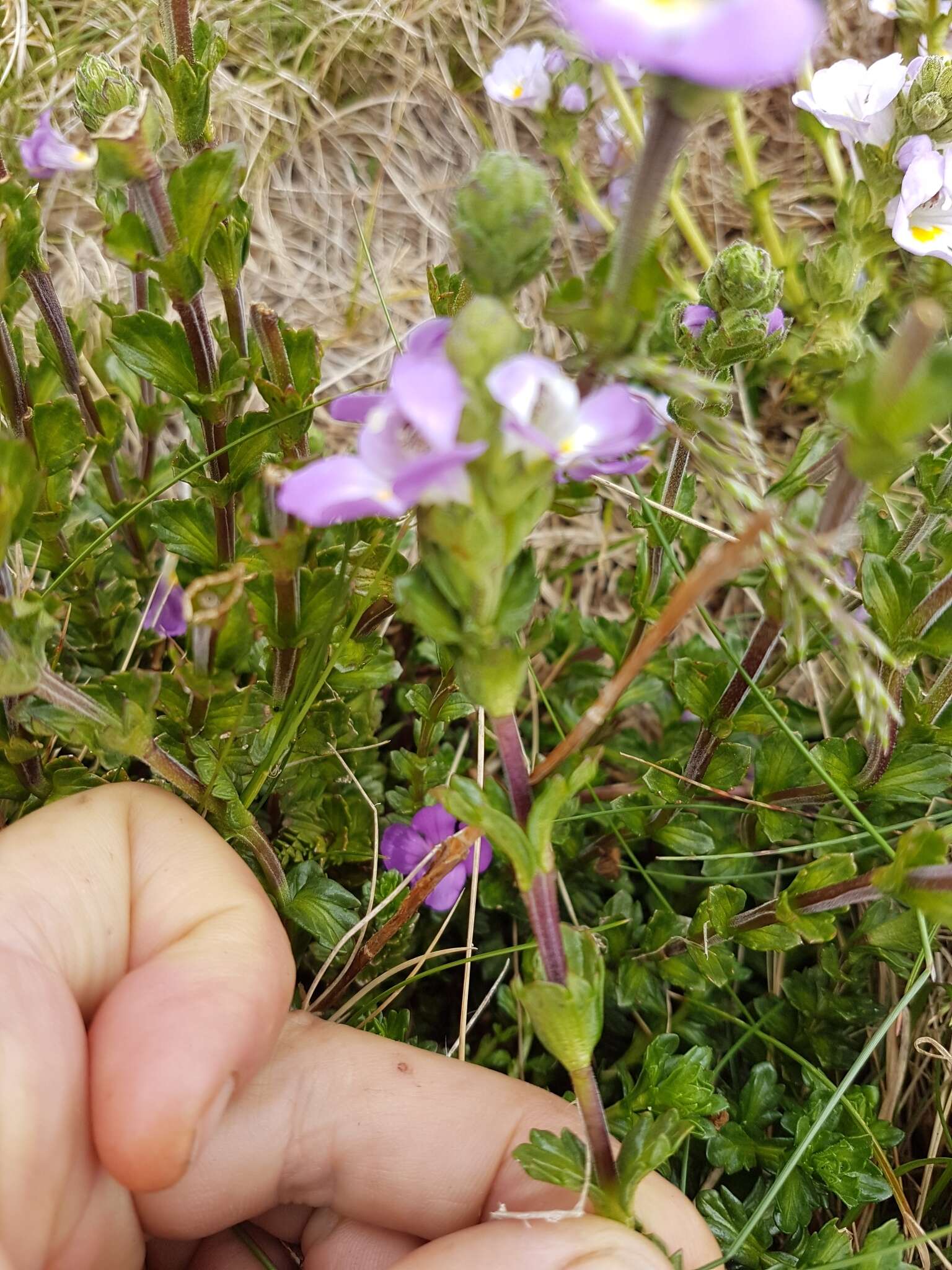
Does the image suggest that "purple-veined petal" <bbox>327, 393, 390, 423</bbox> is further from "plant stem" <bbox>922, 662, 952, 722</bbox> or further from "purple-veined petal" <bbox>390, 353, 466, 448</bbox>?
"plant stem" <bbox>922, 662, 952, 722</bbox>

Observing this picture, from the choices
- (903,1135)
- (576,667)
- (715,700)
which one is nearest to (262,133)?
(576,667)

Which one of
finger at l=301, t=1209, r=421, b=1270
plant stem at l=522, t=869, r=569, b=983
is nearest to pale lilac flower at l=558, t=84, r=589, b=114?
plant stem at l=522, t=869, r=569, b=983

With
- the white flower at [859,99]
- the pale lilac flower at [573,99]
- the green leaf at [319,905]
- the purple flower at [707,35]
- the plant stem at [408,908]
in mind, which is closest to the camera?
the purple flower at [707,35]

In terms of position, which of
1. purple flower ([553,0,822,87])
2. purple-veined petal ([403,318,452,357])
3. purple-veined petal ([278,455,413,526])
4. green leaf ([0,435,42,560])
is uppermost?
purple flower ([553,0,822,87])

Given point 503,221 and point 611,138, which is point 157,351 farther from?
point 611,138

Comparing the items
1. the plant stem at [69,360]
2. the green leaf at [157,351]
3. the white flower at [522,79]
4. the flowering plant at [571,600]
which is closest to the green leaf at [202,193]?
the flowering plant at [571,600]

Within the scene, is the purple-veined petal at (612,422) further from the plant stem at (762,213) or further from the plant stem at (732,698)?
the plant stem at (762,213)
